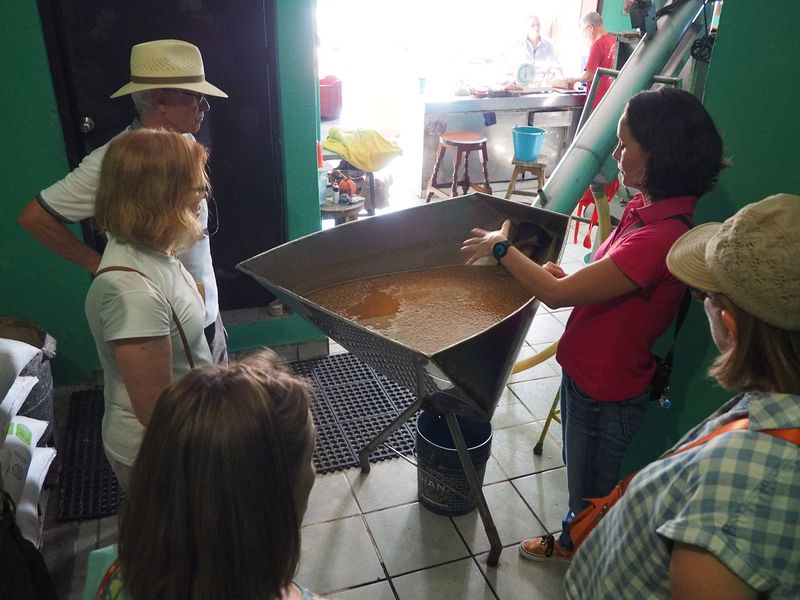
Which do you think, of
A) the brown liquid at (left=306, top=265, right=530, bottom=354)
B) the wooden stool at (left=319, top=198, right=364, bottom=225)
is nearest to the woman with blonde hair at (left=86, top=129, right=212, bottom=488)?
the brown liquid at (left=306, top=265, right=530, bottom=354)

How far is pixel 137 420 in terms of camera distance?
1.63m

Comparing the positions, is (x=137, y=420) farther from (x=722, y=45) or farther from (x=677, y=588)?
(x=722, y=45)

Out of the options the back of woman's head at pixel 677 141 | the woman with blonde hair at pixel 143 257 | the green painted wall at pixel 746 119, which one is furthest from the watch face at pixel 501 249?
the woman with blonde hair at pixel 143 257

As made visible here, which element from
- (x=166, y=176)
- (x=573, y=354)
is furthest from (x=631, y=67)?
(x=166, y=176)

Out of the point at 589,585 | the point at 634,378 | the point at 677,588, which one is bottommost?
the point at 589,585

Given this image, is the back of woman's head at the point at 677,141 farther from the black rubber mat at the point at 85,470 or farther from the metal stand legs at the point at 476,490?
the black rubber mat at the point at 85,470

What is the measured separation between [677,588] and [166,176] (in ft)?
4.55

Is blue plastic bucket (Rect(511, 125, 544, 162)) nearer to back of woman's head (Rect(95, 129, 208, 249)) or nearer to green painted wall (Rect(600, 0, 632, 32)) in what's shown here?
green painted wall (Rect(600, 0, 632, 32))

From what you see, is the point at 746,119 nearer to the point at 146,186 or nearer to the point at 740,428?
the point at 740,428

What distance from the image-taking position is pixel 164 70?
7.44 ft

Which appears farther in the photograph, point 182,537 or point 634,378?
point 634,378

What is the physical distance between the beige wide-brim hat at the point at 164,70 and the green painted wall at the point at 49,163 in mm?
788

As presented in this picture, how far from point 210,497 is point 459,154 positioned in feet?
18.7

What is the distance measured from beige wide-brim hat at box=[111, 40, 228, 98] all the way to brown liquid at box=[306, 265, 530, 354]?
93 cm
